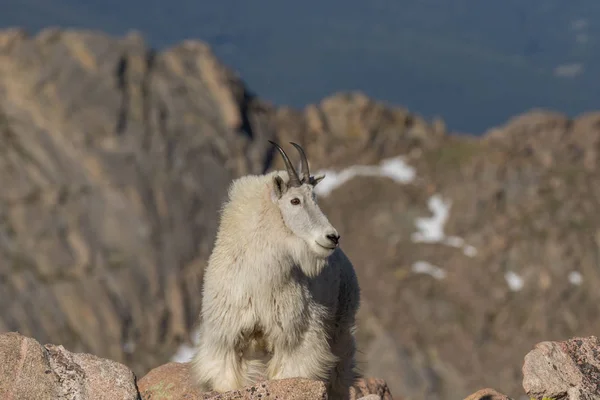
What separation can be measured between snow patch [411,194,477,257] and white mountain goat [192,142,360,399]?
73038 mm

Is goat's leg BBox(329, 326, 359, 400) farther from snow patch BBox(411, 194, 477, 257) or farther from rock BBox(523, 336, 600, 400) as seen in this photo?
snow patch BBox(411, 194, 477, 257)

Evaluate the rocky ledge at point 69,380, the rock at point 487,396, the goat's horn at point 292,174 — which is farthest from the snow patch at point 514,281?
→ the rocky ledge at point 69,380

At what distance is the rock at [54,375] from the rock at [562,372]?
4.46 meters

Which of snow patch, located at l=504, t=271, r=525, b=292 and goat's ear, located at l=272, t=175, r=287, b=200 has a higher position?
snow patch, located at l=504, t=271, r=525, b=292

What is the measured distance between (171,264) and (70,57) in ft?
90.2

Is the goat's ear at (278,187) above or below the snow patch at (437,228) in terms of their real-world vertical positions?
below

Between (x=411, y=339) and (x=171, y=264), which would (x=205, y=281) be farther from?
(x=171, y=264)

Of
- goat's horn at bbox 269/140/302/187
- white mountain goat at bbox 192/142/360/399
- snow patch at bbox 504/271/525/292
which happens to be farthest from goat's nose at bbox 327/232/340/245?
snow patch at bbox 504/271/525/292

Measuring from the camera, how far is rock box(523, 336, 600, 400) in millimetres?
9172

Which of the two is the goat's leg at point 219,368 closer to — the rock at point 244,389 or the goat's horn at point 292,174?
the rock at point 244,389

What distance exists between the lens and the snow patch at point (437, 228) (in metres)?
83.9

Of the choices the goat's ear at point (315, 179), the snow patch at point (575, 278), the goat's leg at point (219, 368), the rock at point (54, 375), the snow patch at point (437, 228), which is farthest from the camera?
the snow patch at point (437, 228)

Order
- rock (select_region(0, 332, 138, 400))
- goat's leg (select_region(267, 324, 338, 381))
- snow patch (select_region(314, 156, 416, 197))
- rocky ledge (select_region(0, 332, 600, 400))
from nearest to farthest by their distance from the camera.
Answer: rock (select_region(0, 332, 138, 400))
rocky ledge (select_region(0, 332, 600, 400))
goat's leg (select_region(267, 324, 338, 381))
snow patch (select_region(314, 156, 416, 197))

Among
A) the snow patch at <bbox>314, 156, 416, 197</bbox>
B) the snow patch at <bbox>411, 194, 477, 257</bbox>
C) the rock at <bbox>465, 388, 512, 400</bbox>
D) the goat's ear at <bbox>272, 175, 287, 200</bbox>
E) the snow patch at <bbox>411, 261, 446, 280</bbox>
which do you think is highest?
the snow patch at <bbox>314, 156, 416, 197</bbox>
